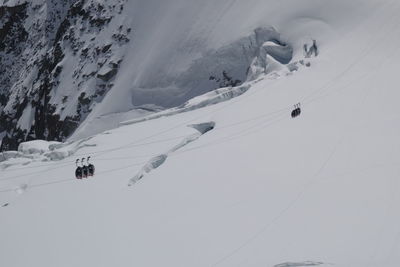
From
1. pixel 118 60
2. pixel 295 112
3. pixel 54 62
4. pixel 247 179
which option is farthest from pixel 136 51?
pixel 247 179

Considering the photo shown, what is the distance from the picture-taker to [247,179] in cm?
2338

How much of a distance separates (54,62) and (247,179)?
63.8 metres

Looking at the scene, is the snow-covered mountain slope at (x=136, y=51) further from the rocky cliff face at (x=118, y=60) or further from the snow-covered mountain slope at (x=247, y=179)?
the snow-covered mountain slope at (x=247, y=179)

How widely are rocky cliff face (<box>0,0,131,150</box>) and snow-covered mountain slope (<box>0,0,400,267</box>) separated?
22.7 meters

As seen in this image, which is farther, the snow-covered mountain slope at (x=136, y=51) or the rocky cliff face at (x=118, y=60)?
the rocky cliff face at (x=118, y=60)

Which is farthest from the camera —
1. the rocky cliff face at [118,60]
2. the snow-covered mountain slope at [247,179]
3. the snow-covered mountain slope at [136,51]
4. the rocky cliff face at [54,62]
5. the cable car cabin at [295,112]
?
the rocky cliff face at [54,62]

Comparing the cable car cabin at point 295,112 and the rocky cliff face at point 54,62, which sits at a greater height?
the rocky cliff face at point 54,62

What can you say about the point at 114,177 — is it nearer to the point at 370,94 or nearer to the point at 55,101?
the point at 370,94

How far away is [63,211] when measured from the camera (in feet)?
90.2

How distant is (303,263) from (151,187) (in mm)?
13007

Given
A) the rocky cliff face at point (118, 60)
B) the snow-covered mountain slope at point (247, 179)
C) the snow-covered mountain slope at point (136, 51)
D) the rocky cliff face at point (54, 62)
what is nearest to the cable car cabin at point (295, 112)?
the snow-covered mountain slope at point (247, 179)

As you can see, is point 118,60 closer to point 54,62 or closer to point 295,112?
point 54,62

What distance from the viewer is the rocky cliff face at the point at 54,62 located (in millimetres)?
69688

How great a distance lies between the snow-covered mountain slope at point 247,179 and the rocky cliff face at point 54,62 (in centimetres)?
2266
